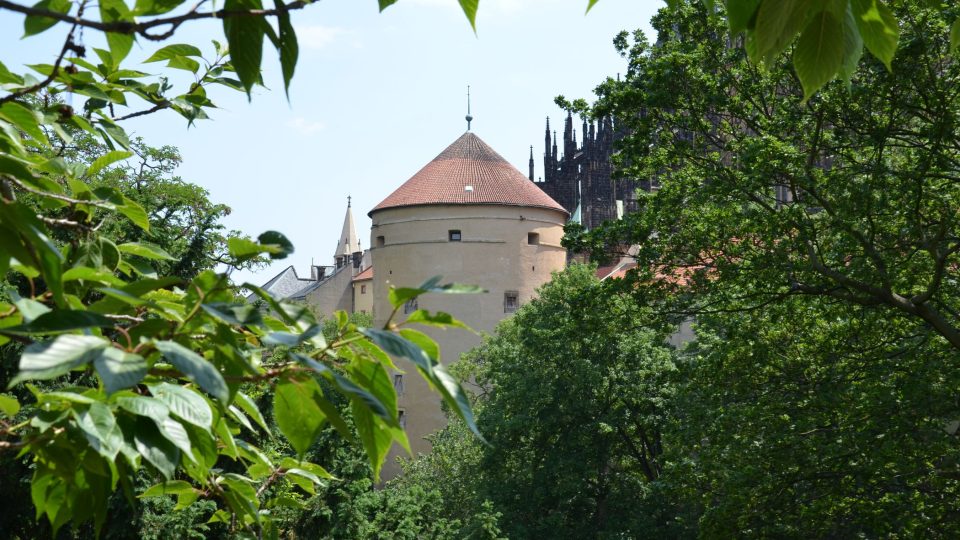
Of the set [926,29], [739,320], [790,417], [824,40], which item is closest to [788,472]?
[790,417]

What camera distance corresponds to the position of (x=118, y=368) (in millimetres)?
1028

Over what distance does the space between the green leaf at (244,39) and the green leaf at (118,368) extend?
12.4 inches

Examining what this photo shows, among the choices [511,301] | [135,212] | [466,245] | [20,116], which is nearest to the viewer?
[20,116]

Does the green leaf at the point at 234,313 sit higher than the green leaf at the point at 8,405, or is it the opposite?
the green leaf at the point at 234,313

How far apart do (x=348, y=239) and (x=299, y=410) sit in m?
83.6

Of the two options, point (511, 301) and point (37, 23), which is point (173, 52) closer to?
point (37, 23)

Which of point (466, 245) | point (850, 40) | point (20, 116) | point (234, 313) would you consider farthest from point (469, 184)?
point (234, 313)

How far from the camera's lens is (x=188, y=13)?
1.25 meters

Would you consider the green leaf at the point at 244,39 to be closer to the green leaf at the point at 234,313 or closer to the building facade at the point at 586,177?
the green leaf at the point at 234,313

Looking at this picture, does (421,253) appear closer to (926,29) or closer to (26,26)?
(926,29)

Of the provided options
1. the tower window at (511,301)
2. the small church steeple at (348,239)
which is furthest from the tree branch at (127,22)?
the small church steeple at (348,239)

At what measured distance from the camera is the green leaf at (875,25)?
1.33 m

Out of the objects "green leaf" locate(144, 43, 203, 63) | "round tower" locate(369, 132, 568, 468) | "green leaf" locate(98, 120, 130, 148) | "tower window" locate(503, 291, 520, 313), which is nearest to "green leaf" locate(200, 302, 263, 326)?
"green leaf" locate(144, 43, 203, 63)

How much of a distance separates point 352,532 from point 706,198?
307 inches
